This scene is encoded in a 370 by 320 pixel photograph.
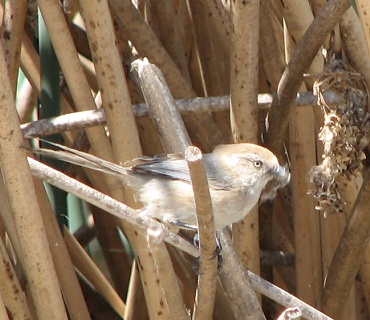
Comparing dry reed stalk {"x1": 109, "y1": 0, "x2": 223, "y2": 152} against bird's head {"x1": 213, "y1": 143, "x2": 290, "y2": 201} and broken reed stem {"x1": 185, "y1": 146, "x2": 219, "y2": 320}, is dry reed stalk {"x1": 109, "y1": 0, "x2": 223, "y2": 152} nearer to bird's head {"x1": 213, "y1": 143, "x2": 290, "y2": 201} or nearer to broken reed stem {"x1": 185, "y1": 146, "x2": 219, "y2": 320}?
bird's head {"x1": 213, "y1": 143, "x2": 290, "y2": 201}

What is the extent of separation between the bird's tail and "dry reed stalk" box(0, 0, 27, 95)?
1.52 ft

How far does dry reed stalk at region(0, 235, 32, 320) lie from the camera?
2002 millimetres

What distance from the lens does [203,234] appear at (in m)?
1.60

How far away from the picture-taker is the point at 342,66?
212cm

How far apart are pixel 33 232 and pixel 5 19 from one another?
30.5 inches

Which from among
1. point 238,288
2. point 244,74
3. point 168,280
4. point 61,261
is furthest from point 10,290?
point 244,74

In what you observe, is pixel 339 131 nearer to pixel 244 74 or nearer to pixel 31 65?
pixel 244 74

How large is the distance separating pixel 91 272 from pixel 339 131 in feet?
3.93

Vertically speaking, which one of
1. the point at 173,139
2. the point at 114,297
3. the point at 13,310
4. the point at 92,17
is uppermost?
the point at 92,17

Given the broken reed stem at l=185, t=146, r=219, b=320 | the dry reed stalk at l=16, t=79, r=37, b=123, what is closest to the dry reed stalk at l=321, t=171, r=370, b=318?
the broken reed stem at l=185, t=146, r=219, b=320

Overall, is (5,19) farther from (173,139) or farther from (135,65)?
(173,139)

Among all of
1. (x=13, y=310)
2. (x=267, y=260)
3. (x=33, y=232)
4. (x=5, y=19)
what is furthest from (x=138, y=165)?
(x=267, y=260)

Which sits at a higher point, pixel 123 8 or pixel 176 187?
pixel 123 8

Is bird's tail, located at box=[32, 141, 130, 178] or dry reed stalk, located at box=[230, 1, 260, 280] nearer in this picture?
bird's tail, located at box=[32, 141, 130, 178]
